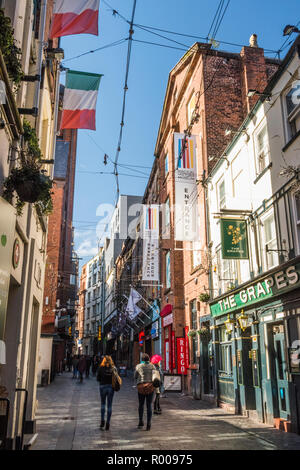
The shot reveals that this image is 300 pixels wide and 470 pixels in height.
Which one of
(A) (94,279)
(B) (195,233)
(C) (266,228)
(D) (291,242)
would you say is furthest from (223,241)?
(A) (94,279)

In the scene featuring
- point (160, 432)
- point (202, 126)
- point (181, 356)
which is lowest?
point (160, 432)

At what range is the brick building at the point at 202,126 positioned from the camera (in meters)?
18.4

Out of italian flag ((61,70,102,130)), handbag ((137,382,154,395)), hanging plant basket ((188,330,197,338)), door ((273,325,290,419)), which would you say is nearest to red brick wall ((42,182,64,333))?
hanging plant basket ((188,330,197,338))

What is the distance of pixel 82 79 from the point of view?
11.3 meters

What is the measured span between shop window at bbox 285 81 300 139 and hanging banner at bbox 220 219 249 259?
11.4 ft

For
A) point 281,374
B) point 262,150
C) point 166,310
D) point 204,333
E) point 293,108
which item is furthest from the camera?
point 166,310

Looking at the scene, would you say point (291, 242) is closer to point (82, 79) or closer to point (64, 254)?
point (82, 79)

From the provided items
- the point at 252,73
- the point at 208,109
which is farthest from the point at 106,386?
the point at 252,73

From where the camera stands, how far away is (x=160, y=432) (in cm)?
923

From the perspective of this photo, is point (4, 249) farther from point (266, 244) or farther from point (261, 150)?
point (261, 150)

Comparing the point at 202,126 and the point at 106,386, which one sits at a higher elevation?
the point at 202,126

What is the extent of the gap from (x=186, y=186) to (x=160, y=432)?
1154cm

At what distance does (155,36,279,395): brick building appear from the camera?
60.4ft

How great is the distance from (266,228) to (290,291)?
2.75 m
